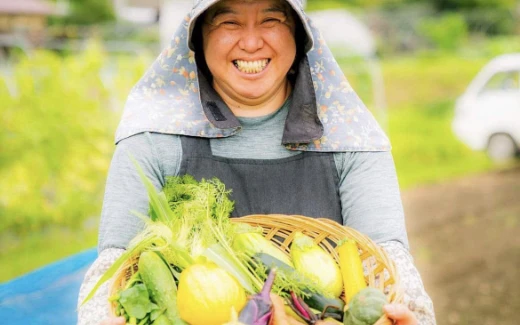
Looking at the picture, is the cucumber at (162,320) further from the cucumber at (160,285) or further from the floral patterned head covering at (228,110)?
the floral patterned head covering at (228,110)

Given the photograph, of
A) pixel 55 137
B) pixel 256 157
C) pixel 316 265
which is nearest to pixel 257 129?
pixel 256 157

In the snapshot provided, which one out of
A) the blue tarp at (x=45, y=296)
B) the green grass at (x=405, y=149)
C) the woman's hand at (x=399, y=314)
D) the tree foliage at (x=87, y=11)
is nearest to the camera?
the woman's hand at (x=399, y=314)

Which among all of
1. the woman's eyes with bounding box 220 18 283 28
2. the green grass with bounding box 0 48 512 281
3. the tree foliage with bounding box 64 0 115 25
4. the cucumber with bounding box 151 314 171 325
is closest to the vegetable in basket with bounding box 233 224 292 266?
the cucumber with bounding box 151 314 171 325

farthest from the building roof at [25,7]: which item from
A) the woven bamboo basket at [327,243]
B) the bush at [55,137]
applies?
the woven bamboo basket at [327,243]

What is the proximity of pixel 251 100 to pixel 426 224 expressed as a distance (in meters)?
5.20

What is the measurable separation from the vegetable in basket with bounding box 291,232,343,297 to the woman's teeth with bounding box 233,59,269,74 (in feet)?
1.97

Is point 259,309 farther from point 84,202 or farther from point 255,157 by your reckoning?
point 84,202

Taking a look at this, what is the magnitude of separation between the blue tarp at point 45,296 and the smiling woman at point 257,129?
2.61ft

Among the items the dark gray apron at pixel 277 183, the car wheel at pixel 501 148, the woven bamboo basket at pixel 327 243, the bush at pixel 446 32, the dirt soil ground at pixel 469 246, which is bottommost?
the dirt soil ground at pixel 469 246

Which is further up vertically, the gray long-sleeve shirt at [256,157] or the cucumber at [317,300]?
the gray long-sleeve shirt at [256,157]

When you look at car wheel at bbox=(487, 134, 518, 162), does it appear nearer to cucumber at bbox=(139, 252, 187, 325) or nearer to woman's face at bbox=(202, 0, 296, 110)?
woman's face at bbox=(202, 0, 296, 110)

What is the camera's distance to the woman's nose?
2.08 metres

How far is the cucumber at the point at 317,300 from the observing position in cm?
171

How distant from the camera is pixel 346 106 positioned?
7.48ft
